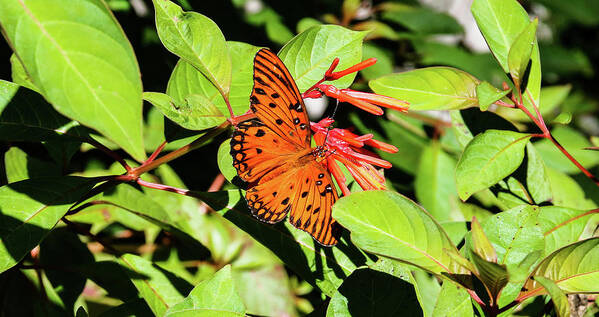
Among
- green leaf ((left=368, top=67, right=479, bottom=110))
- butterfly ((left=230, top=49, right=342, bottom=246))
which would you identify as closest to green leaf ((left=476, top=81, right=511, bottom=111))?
green leaf ((left=368, top=67, right=479, bottom=110))

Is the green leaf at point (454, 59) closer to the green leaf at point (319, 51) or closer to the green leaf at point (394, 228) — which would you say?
the green leaf at point (319, 51)

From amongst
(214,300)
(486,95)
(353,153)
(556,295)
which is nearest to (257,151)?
(353,153)

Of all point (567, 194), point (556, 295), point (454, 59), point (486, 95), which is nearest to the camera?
point (556, 295)

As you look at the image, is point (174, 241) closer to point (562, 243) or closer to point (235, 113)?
point (235, 113)

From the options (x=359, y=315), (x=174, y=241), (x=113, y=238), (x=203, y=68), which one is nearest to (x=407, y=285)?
(x=359, y=315)

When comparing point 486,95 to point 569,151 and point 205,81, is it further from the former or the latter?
point 569,151
